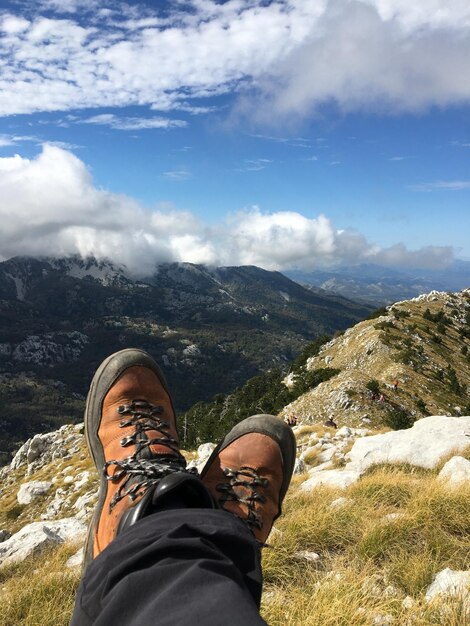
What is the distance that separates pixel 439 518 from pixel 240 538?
218cm

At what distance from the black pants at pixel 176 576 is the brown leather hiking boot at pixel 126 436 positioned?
600 mm

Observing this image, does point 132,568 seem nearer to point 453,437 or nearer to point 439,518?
point 439,518

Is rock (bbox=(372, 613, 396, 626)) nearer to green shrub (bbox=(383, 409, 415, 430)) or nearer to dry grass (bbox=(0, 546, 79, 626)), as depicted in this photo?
dry grass (bbox=(0, 546, 79, 626))

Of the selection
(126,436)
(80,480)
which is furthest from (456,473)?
(80,480)

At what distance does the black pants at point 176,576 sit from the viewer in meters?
1.46

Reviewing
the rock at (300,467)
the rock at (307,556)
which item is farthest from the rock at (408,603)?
the rock at (300,467)

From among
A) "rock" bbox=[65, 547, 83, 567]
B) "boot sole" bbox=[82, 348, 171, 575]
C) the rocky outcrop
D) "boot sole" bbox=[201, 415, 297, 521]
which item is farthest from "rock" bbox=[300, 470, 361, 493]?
the rocky outcrop

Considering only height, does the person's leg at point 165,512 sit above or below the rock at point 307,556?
→ above

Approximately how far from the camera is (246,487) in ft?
11.7

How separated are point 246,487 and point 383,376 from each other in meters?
30.7

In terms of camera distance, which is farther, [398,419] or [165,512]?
[398,419]

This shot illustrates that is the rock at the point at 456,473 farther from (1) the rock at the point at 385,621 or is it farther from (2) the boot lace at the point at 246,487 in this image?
(1) the rock at the point at 385,621

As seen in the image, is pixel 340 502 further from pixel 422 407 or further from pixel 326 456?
pixel 422 407

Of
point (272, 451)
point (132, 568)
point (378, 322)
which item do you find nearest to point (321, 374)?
point (378, 322)
